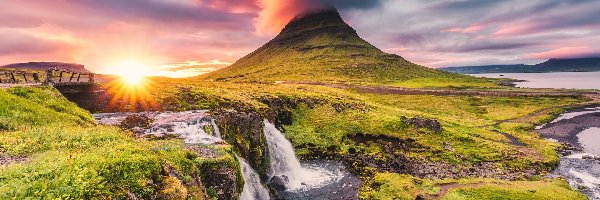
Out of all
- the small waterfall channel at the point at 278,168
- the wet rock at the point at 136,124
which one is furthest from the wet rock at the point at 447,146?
the wet rock at the point at 136,124

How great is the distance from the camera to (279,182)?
34.4 m

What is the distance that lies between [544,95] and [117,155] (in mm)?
138843

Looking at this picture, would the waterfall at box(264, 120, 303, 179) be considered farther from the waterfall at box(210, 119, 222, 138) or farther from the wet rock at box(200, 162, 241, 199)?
the wet rock at box(200, 162, 241, 199)

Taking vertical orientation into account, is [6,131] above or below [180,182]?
above

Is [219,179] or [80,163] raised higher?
[80,163]

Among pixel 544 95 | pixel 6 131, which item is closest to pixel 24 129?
pixel 6 131

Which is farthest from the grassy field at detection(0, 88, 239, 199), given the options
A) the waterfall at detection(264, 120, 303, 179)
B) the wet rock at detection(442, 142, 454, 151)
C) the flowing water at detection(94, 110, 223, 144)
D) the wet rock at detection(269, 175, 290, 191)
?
the wet rock at detection(442, 142, 454, 151)

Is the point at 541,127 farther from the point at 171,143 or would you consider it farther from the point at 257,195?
the point at 171,143

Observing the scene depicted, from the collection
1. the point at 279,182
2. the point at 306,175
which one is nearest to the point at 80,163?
the point at 279,182

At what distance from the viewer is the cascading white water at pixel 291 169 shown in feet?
119

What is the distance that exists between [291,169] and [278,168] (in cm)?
156

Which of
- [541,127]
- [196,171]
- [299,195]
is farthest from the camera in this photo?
[541,127]

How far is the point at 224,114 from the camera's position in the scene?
121ft

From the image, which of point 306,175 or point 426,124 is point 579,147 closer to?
point 426,124
